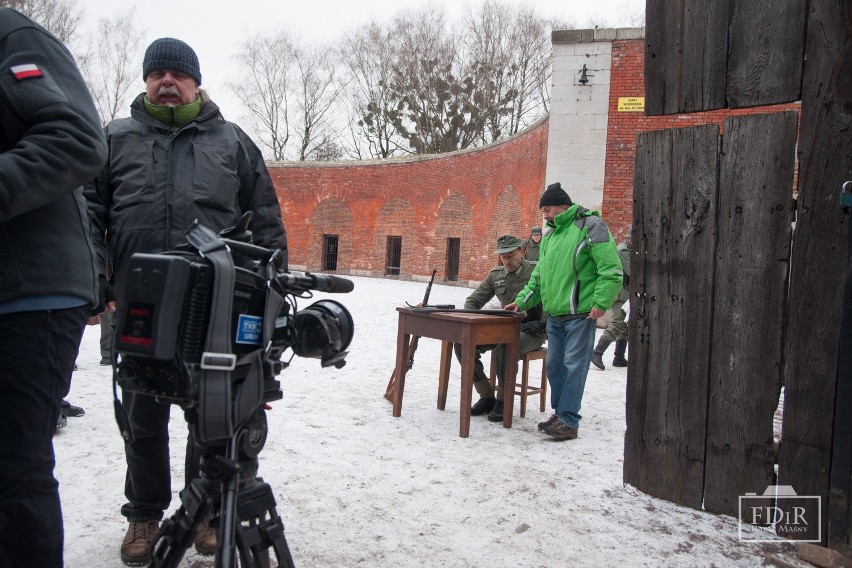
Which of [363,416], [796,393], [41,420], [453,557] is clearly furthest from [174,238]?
[363,416]

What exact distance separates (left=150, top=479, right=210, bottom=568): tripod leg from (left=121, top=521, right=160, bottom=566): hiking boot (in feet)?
2.82

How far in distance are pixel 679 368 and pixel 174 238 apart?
2341 millimetres

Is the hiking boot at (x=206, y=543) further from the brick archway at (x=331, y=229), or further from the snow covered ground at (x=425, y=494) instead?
the brick archway at (x=331, y=229)

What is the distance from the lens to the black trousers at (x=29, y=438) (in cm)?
184

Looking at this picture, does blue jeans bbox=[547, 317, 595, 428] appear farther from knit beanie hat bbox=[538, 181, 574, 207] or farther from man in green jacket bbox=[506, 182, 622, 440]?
knit beanie hat bbox=[538, 181, 574, 207]

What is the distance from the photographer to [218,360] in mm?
1738

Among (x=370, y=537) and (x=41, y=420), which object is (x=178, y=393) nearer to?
(x=41, y=420)

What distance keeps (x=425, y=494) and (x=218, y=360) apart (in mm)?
2221

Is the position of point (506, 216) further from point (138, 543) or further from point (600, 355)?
point (138, 543)

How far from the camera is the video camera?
1.72 m

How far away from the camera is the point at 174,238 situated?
268 cm

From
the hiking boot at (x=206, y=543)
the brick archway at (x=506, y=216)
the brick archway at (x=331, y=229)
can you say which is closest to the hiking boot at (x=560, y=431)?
the hiking boot at (x=206, y=543)

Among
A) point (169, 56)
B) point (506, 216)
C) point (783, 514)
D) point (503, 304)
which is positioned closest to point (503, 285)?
point (503, 304)

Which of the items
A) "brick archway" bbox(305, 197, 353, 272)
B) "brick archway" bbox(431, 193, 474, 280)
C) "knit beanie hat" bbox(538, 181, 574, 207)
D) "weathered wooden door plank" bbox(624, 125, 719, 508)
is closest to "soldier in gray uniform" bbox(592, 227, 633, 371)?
"knit beanie hat" bbox(538, 181, 574, 207)
